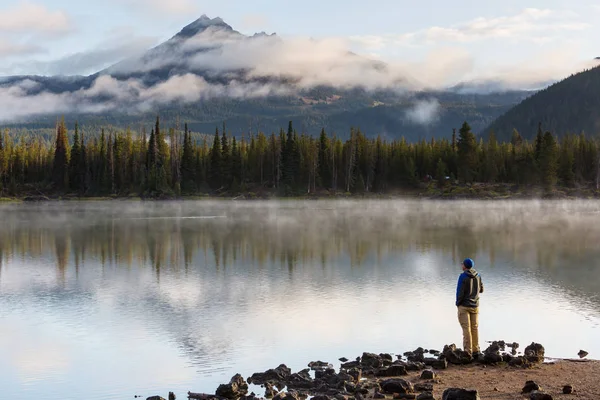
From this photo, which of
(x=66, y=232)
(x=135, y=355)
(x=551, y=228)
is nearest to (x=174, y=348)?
(x=135, y=355)

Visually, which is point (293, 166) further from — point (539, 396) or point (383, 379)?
point (539, 396)

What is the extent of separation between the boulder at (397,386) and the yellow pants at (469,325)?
3593mm

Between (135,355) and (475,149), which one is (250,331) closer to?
(135,355)

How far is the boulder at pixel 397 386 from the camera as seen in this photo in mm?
14966

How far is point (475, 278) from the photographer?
18.5m

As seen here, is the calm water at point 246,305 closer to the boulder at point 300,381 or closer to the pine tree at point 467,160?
the boulder at point 300,381

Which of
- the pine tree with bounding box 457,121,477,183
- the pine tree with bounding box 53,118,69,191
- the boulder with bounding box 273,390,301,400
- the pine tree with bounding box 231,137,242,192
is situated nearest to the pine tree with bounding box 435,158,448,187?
the pine tree with bounding box 457,121,477,183

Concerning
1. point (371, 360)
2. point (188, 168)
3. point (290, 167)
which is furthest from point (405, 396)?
point (188, 168)

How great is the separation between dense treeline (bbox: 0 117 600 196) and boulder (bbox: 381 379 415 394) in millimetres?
137273

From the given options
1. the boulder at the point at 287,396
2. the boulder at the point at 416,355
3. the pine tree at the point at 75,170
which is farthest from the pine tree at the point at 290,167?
the boulder at the point at 287,396

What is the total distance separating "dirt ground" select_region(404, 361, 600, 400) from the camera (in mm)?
14584

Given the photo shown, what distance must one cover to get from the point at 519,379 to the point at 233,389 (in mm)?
6698

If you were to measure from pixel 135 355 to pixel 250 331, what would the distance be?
4093 mm

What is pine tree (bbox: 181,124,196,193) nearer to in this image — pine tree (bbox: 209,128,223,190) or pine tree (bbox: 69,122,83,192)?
pine tree (bbox: 209,128,223,190)
